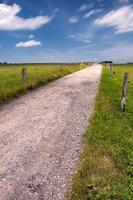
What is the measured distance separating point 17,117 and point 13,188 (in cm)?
532

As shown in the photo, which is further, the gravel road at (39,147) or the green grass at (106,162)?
the gravel road at (39,147)

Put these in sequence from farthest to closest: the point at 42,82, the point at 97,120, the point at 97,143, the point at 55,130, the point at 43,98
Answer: the point at 42,82 → the point at 43,98 → the point at 97,120 → the point at 55,130 → the point at 97,143

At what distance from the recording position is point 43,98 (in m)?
14.4

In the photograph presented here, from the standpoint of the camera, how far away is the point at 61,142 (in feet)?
24.5

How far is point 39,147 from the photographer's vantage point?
7082 mm

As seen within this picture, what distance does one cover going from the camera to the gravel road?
204 inches

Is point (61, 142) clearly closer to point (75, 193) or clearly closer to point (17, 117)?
point (75, 193)

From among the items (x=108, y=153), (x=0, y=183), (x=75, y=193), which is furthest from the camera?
(x=108, y=153)

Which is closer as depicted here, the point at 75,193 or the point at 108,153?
the point at 75,193

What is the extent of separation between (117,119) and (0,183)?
577cm

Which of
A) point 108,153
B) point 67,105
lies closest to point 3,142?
→ point 108,153

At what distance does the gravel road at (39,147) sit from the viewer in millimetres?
5184

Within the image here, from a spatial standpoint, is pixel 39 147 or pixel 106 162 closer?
pixel 106 162

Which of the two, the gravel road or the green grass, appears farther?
the gravel road
